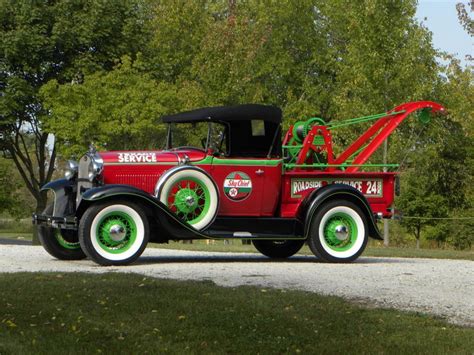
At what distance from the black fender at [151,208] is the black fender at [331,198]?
1.68 meters

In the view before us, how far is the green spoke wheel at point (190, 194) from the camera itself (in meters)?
14.0

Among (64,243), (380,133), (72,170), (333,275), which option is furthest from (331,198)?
(64,243)

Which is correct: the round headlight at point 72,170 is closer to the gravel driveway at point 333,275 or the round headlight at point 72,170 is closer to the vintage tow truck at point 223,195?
the vintage tow truck at point 223,195

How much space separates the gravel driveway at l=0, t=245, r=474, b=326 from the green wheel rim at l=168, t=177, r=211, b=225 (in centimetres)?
76

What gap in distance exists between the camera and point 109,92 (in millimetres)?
32688

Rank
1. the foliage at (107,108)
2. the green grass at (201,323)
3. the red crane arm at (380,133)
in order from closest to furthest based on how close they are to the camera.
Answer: the green grass at (201,323)
the red crane arm at (380,133)
the foliage at (107,108)

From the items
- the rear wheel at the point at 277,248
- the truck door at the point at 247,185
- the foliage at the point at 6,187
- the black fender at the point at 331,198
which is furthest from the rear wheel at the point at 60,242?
Answer: the foliage at the point at 6,187

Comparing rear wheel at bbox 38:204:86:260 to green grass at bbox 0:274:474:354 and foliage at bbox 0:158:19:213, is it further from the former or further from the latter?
foliage at bbox 0:158:19:213

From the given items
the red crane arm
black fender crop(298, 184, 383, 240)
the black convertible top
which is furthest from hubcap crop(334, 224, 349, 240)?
the black convertible top

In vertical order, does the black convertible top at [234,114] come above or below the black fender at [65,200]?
above

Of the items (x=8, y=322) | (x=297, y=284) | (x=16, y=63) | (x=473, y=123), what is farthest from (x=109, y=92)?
(x=8, y=322)

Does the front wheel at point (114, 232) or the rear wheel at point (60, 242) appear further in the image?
the rear wheel at point (60, 242)

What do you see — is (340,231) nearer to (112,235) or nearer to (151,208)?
(151,208)

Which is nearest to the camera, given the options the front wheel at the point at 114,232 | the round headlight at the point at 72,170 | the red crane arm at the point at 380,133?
the front wheel at the point at 114,232
